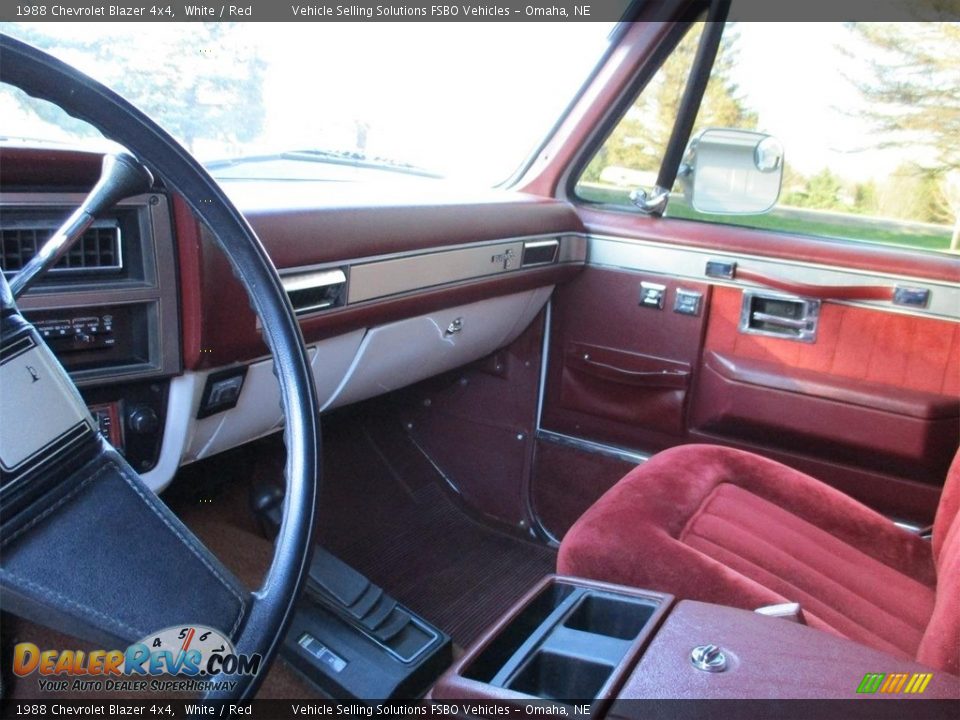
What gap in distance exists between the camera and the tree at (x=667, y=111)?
8.07 ft

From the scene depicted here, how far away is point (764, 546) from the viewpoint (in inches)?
63.9

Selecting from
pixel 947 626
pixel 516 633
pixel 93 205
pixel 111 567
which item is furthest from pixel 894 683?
pixel 93 205

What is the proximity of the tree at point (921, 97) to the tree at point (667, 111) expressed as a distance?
0.32 m

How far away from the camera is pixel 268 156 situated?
6.91 feet

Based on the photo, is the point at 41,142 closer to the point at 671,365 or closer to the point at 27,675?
the point at 27,675

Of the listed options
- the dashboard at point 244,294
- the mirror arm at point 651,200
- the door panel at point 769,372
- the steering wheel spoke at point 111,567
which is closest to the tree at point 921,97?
the door panel at point 769,372

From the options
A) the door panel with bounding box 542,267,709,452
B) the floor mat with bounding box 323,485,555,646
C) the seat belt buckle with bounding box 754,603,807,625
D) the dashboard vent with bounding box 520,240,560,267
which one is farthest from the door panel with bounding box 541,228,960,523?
the seat belt buckle with bounding box 754,603,807,625

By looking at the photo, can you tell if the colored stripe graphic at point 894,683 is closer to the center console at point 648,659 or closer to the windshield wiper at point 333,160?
the center console at point 648,659

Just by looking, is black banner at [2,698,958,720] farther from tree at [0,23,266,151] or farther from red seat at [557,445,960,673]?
tree at [0,23,266,151]

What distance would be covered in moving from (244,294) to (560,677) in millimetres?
846

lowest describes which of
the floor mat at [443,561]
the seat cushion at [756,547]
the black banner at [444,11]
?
the floor mat at [443,561]

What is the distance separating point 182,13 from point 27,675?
1.19 m

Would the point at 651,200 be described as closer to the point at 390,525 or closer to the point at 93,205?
the point at 390,525

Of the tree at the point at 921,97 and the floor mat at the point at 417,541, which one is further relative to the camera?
the floor mat at the point at 417,541
